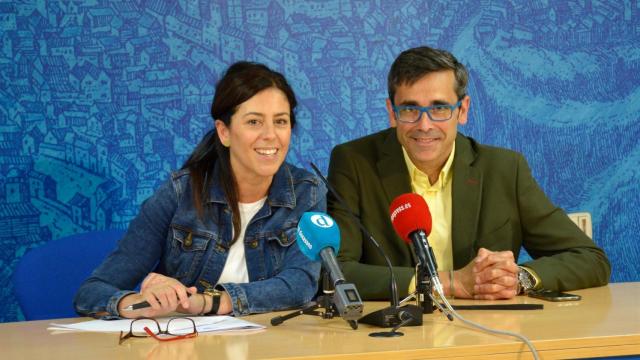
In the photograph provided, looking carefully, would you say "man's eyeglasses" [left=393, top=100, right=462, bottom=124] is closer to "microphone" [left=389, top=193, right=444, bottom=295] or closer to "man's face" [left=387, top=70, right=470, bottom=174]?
"man's face" [left=387, top=70, right=470, bottom=174]

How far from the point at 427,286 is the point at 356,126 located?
5.61 feet

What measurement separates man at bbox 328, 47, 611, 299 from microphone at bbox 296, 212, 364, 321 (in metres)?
0.83

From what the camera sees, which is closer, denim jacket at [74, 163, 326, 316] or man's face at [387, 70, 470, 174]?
denim jacket at [74, 163, 326, 316]

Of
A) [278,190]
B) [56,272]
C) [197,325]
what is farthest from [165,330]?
[56,272]

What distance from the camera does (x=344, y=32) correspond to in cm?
388

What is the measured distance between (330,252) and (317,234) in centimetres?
6

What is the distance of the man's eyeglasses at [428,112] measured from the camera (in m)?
2.98

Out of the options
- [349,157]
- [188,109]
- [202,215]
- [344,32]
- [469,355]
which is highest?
[344,32]

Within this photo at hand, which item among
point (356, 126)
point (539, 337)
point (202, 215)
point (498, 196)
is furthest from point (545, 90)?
point (539, 337)

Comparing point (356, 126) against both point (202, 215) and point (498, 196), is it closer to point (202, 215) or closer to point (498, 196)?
point (498, 196)

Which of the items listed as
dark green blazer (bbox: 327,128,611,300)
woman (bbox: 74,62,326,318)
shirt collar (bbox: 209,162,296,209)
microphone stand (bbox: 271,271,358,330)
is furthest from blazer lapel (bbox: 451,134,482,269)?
microphone stand (bbox: 271,271,358,330)

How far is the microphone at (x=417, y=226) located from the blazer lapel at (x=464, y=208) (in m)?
0.89

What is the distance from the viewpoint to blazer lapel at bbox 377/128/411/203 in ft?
10.1

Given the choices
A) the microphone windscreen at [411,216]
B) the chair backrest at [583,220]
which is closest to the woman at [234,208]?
the microphone windscreen at [411,216]
